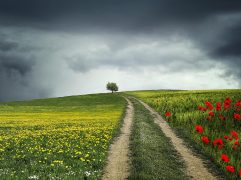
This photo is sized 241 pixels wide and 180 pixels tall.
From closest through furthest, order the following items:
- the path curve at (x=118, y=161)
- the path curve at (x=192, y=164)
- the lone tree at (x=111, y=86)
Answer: the path curve at (x=118, y=161)
the path curve at (x=192, y=164)
the lone tree at (x=111, y=86)

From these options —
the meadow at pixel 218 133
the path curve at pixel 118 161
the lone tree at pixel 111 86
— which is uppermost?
the lone tree at pixel 111 86

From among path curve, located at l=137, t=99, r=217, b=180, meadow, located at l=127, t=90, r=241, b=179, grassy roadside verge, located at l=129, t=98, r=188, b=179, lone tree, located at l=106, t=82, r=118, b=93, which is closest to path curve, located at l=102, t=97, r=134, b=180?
grassy roadside verge, located at l=129, t=98, r=188, b=179

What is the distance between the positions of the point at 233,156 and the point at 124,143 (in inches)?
325

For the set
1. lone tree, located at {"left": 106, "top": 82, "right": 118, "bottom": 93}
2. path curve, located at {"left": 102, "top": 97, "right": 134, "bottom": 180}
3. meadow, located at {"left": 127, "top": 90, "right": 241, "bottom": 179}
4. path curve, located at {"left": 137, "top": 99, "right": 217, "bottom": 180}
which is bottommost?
path curve, located at {"left": 137, "top": 99, "right": 217, "bottom": 180}

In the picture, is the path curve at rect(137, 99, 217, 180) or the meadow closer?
the path curve at rect(137, 99, 217, 180)

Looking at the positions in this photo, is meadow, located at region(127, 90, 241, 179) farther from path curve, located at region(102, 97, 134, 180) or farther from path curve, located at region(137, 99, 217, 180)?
path curve, located at region(102, 97, 134, 180)

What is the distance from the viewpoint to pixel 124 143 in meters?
23.3

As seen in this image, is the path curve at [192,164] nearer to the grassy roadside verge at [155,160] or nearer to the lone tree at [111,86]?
the grassy roadside verge at [155,160]

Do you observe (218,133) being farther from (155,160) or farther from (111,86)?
(111,86)

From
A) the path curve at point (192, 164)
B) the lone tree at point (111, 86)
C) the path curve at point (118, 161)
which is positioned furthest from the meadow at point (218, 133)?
the lone tree at point (111, 86)

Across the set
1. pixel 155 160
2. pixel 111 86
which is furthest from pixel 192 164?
pixel 111 86

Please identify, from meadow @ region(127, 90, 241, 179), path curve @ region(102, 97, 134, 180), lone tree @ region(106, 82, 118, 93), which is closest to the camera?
path curve @ region(102, 97, 134, 180)

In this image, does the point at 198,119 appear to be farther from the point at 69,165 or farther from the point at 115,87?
the point at 115,87

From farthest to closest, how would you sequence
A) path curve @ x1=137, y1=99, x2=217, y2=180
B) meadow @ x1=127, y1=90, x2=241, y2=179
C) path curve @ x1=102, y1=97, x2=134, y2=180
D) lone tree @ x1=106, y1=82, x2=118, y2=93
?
lone tree @ x1=106, y1=82, x2=118, y2=93 < meadow @ x1=127, y1=90, x2=241, y2=179 < path curve @ x1=137, y1=99, x2=217, y2=180 < path curve @ x1=102, y1=97, x2=134, y2=180
